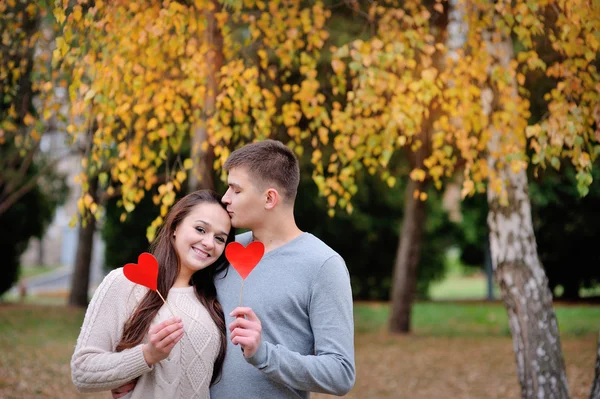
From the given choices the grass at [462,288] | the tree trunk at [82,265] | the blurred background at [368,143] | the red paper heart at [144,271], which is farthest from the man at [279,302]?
the grass at [462,288]

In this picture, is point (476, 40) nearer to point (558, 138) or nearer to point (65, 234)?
point (558, 138)

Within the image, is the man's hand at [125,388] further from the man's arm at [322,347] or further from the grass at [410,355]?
the grass at [410,355]

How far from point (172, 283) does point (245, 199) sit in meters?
0.46

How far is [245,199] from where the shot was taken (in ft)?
8.85

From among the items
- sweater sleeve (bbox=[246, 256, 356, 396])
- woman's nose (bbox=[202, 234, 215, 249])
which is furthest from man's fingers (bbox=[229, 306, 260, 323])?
woman's nose (bbox=[202, 234, 215, 249])

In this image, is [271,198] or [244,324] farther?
[271,198]

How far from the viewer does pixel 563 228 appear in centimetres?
1689

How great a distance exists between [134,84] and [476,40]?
2.40m

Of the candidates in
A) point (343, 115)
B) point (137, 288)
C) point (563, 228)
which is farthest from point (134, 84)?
point (563, 228)

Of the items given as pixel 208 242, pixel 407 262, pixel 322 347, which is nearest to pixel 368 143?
pixel 208 242

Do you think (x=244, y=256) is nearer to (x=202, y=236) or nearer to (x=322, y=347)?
(x=202, y=236)

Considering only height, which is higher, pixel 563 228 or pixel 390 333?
pixel 563 228

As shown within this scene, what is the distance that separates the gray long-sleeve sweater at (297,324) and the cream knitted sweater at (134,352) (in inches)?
3.6

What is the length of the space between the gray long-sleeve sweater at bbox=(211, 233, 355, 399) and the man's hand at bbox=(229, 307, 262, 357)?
95mm
